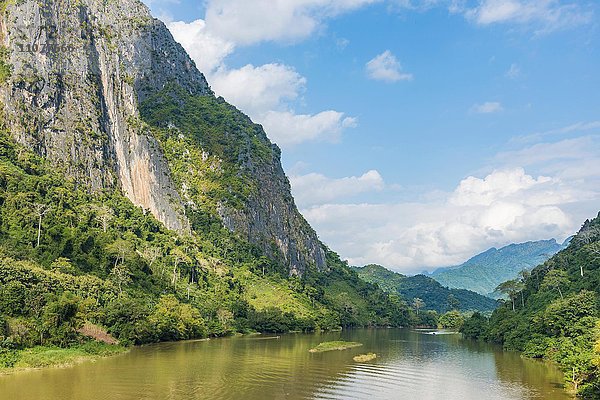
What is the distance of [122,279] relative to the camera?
7569 centimetres

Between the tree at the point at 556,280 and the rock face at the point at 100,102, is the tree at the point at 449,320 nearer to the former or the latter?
the rock face at the point at 100,102

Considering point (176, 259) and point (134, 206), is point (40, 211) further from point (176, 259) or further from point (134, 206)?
point (134, 206)

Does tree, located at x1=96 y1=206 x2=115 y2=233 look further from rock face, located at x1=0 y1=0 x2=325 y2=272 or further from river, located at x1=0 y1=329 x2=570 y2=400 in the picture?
river, located at x1=0 y1=329 x2=570 y2=400

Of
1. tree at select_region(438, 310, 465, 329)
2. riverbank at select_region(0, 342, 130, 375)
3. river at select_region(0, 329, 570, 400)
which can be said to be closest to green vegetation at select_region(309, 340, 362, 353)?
river at select_region(0, 329, 570, 400)

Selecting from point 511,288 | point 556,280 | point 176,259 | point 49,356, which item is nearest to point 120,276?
point 49,356

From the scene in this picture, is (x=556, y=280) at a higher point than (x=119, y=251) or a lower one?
lower

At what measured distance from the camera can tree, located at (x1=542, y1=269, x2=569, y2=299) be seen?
253ft

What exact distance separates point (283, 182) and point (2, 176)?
107m

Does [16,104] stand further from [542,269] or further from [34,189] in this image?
[542,269]

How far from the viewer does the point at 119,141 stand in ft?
447

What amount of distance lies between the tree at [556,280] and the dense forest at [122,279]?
47.5 meters

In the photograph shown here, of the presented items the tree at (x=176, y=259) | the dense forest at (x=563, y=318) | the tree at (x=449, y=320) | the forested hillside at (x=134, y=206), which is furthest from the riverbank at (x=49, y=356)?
the tree at (x=449, y=320)

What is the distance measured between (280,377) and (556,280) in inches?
1996

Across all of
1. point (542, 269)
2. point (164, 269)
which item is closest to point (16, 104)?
point (164, 269)
